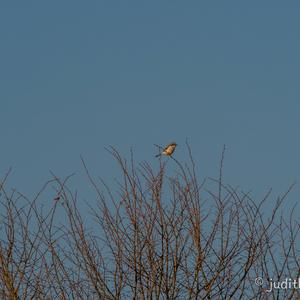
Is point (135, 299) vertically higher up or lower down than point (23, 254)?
lower down

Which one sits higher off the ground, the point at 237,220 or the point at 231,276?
the point at 237,220

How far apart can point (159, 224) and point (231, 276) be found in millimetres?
824

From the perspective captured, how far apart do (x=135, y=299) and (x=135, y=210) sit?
85cm

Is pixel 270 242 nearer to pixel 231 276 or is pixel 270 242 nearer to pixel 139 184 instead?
pixel 231 276

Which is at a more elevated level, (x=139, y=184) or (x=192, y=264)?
(x=139, y=184)

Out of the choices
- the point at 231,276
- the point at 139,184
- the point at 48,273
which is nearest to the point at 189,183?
the point at 139,184

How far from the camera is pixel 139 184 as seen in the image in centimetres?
886

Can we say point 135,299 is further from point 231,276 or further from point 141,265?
point 231,276

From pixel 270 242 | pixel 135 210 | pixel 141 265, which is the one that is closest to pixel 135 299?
pixel 141 265

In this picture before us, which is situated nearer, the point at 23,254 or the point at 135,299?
the point at 135,299

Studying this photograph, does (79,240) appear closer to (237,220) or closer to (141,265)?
(141,265)

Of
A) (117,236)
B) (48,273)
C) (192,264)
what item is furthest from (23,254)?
(192,264)

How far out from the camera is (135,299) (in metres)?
8.34

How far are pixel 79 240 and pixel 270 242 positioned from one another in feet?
5.86
